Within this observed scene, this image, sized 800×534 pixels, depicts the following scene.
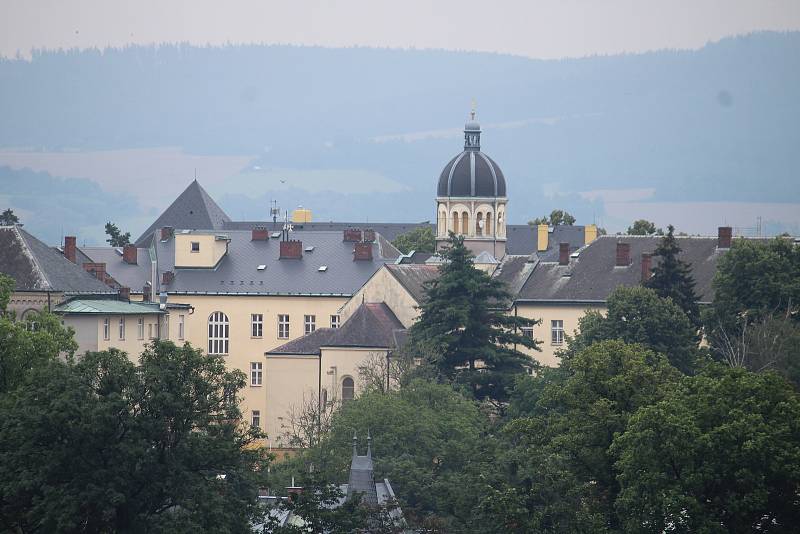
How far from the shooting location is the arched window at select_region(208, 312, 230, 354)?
362 ft

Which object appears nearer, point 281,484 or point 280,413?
point 281,484

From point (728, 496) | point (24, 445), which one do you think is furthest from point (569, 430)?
point (24, 445)

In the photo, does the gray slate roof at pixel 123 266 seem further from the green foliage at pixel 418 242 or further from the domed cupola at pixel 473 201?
the green foliage at pixel 418 242

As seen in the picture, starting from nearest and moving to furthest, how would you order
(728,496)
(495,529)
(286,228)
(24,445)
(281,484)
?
(728,496) < (24,445) < (495,529) < (281,484) < (286,228)

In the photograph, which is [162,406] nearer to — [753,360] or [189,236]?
[753,360]

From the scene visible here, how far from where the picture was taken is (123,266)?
4424 inches

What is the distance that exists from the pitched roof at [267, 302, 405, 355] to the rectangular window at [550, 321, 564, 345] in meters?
9.64

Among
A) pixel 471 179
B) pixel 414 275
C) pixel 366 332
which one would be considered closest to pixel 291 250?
pixel 414 275

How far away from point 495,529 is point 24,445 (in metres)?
11.6

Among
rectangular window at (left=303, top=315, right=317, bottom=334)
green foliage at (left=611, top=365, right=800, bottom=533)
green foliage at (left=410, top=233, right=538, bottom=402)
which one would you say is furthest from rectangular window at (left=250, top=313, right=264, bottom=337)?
green foliage at (left=611, top=365, right=800, bottom=533)

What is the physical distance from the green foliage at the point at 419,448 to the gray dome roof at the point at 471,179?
2881 inches

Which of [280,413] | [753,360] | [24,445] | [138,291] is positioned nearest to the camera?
[24,445]

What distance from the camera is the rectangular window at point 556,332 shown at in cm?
10238

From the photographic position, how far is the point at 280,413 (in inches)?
3821
